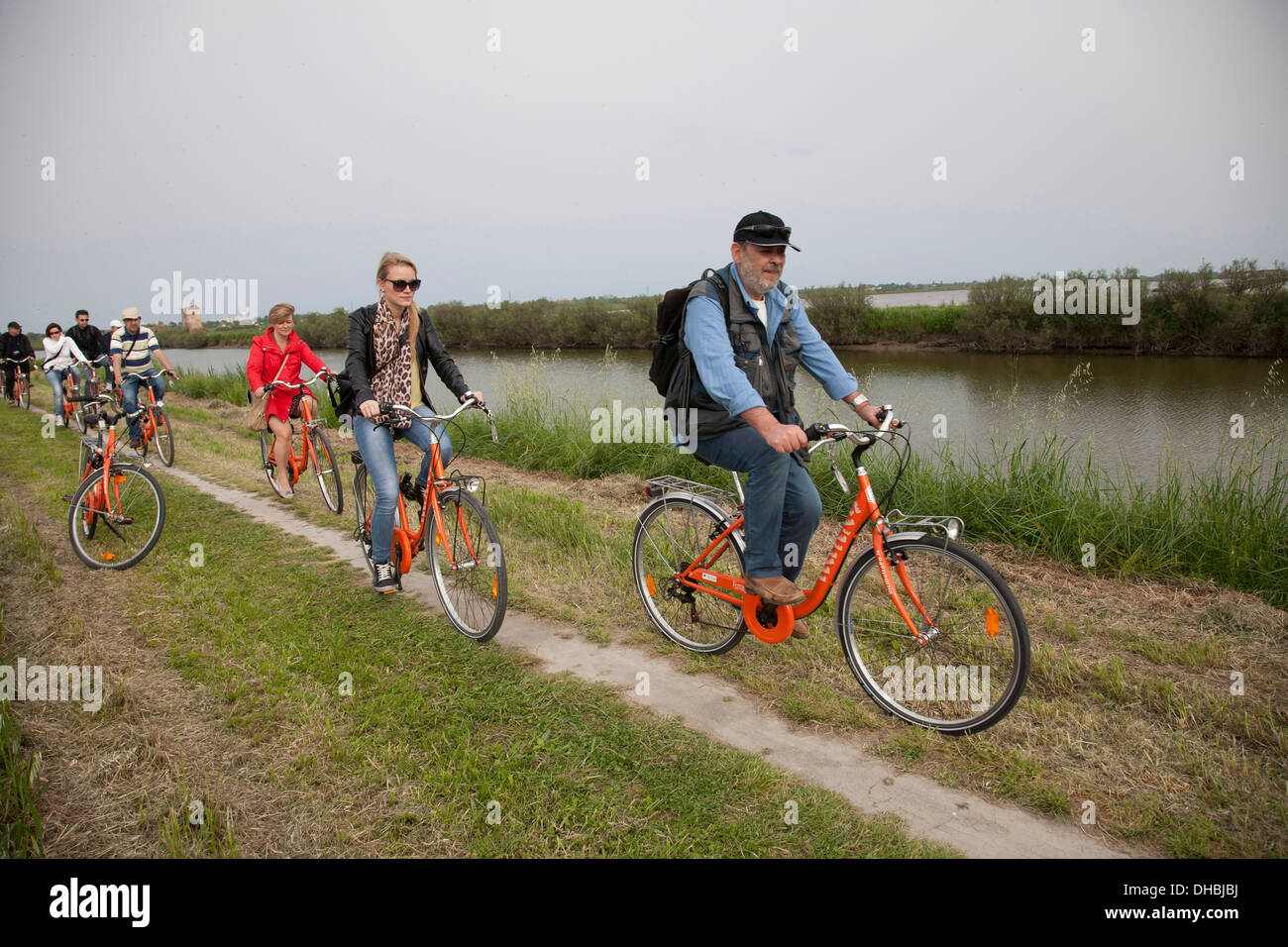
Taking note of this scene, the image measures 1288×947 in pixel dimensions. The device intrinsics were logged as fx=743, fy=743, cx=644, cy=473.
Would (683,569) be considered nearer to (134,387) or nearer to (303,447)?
(303,447)

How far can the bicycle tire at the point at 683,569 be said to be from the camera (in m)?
4.19

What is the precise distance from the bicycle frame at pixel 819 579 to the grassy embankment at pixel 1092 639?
→ 1.11ft

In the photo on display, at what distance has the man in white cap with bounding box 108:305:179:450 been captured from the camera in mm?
11641

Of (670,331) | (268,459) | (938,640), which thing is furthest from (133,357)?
(938,640)

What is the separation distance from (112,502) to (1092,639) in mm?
7452

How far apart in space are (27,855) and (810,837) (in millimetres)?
2694

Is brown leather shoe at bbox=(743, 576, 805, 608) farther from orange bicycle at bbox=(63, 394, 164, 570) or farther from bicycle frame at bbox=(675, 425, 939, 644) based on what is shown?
orange bicycle at bbox=(63, 394, 164, 570)

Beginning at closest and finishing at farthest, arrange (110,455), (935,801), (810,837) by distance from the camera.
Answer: (810,837), (935,801), (110,455)

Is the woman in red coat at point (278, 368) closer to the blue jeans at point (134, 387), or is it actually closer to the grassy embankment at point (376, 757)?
the grassy embankment at point (376, 757)

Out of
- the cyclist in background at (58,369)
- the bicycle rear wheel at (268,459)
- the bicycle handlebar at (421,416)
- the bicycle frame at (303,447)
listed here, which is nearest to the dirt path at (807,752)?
the bicycle handlebar at (421,416)

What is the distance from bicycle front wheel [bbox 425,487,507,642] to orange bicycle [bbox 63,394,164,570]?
3.17 meters
